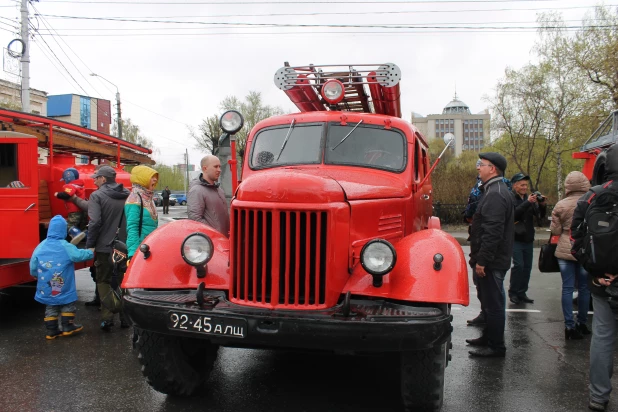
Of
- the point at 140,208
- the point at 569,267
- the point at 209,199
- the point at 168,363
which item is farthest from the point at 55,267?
the point at 569,267

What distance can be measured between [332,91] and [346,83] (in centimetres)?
31

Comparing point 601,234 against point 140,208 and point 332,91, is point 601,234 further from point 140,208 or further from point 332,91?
point 140,208

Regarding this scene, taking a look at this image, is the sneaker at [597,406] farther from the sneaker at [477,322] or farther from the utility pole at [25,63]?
the utility pole at [25,63]

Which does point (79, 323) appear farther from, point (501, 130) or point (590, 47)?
point (501, 130)

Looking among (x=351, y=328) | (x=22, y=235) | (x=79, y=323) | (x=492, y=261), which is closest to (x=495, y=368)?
(x=492, y=261)

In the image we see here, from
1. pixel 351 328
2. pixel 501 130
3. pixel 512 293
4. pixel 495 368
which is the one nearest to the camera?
pixel 351 328

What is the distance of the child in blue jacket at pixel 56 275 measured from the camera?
5340 mm

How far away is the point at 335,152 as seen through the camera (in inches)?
184

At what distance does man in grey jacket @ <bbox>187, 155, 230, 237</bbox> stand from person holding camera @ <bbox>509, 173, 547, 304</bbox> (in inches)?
154

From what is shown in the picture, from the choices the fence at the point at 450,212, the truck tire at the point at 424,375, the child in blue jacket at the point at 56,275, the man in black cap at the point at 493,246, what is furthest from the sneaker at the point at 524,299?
the fence at the point at 450,212

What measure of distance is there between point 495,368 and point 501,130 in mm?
24671

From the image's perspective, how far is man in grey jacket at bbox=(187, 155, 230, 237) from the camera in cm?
486

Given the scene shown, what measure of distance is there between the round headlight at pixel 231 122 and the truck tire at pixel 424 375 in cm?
266

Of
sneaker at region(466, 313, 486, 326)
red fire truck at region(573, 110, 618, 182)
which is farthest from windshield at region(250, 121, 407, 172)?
red fire truck at region(573, 110, 618, 182)
